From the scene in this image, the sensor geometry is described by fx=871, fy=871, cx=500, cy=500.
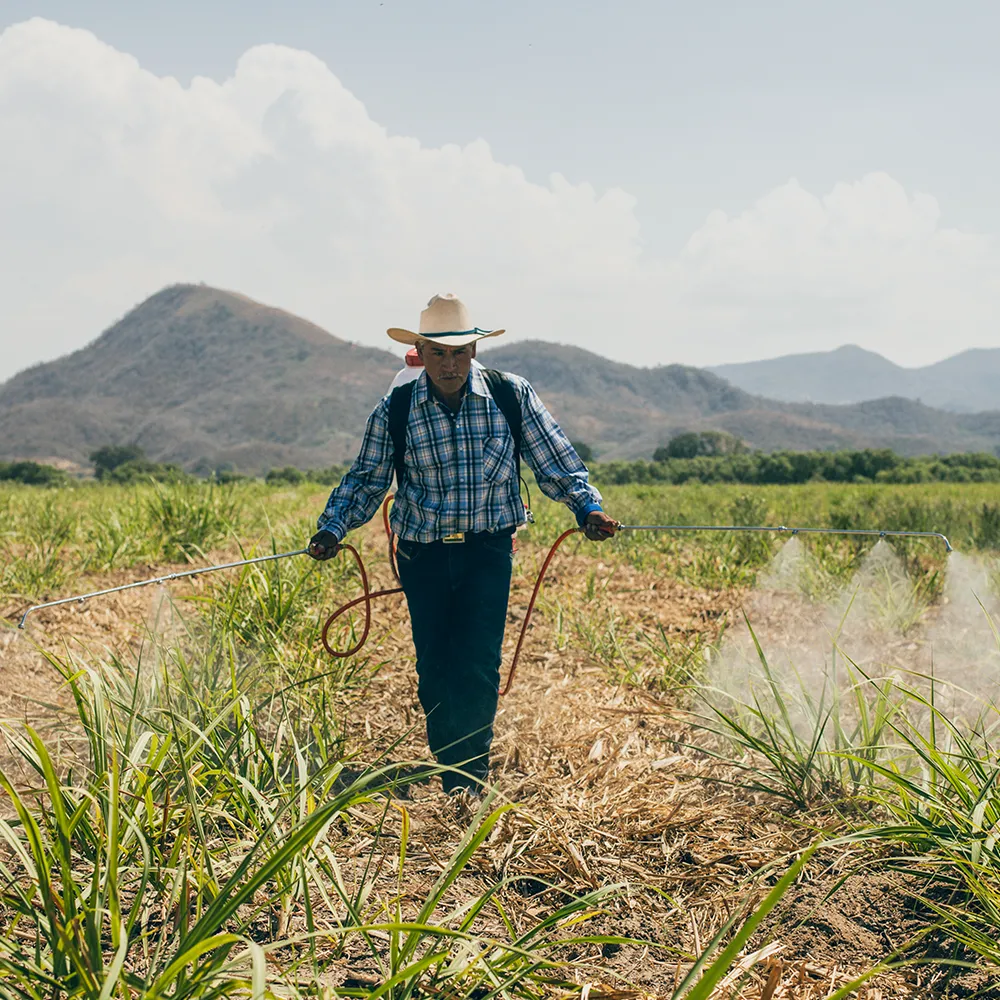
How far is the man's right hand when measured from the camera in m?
3.42

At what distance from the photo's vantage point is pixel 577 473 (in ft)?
12.1

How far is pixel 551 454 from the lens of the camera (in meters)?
3.64

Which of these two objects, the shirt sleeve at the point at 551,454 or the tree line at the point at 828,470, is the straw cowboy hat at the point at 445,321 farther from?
the tree line at the point at 828,470

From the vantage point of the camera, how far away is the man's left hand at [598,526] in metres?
3.43

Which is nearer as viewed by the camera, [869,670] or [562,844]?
[562,844]

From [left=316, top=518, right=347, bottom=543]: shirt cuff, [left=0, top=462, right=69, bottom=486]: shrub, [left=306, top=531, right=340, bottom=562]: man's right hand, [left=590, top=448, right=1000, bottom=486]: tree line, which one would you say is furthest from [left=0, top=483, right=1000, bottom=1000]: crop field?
[left=0, top=462, right=69, bottom=486]: shrub

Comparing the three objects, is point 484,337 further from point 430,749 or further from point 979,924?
point 979,924

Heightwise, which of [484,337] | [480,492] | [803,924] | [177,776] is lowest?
[803,924]

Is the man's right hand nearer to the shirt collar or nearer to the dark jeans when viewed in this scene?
the dark jeans

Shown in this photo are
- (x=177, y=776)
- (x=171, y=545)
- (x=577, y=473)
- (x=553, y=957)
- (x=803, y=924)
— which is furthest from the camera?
(x=171, y=545)

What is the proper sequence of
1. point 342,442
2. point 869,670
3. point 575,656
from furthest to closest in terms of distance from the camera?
point 342,442 < point 575,656 < point 869,670

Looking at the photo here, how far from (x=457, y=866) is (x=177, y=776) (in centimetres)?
127

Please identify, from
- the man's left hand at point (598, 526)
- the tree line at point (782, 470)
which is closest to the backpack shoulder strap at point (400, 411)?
the man's left hand at point (598, 526)

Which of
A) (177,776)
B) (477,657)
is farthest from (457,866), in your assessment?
(477,657)
